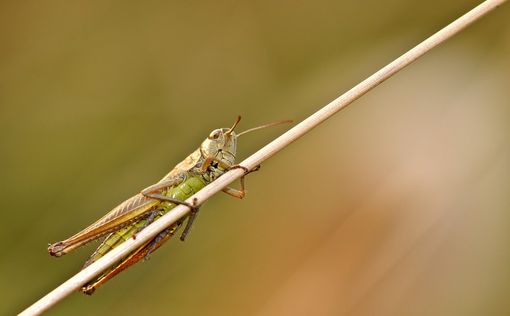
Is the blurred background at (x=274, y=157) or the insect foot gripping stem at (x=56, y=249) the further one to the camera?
the blurred background at (x=274, y=157)

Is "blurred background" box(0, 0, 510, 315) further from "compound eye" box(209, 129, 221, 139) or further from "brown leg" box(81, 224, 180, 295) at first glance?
"brown leg" box(81, 224, 180, 295)

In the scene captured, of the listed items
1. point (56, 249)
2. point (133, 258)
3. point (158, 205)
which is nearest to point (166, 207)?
point (158, 205)

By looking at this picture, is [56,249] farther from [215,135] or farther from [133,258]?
[215,135]

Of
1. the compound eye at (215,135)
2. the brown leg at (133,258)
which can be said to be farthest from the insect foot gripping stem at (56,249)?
the compound eye at (215,135)

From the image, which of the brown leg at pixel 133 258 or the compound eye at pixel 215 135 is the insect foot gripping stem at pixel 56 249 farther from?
the compound eye at pixel 215 135

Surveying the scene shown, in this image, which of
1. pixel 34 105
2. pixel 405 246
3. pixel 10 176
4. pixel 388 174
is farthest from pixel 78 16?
pixel 405 246

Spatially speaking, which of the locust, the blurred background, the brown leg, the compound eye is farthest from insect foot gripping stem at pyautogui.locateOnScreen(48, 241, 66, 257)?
A: the blurred background
